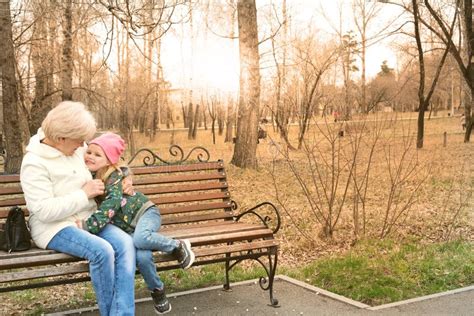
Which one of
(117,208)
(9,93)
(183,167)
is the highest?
(9,93)

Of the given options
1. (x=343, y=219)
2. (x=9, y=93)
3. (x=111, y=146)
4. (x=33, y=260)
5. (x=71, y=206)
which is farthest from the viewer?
(x=9, y=93)

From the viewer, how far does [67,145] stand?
11.9 feet

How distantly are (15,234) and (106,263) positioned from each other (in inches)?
24.7

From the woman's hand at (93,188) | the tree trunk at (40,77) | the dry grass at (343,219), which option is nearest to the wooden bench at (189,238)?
the woman's hand at (93,188)

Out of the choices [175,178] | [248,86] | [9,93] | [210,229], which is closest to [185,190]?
[175,178]

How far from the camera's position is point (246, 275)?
16.9 ft

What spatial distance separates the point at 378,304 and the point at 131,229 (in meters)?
1.94

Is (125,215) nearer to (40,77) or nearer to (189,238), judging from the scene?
(189,238)

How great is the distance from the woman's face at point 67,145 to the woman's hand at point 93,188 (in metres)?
0.24

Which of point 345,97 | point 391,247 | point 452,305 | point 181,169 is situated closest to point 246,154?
point 345,97

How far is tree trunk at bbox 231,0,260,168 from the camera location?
13023 millimetres

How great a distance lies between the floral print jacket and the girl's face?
9cm

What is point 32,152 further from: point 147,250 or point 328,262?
point 328,262

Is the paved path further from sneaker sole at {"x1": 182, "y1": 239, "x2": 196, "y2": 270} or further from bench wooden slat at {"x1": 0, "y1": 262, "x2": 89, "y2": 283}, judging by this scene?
bench wooden slat at {"x1": 0, "y1": 262, "x2": 89, "y2": 283}
